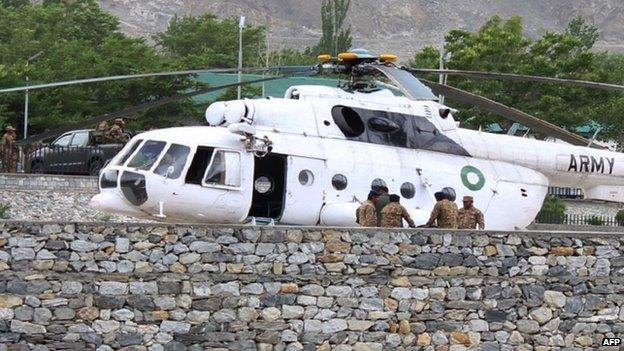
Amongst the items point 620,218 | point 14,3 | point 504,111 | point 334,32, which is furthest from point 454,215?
point 14,3

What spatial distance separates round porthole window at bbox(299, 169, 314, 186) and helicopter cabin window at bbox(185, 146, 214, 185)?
1510 millimetres

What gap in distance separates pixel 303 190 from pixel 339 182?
2.24ft

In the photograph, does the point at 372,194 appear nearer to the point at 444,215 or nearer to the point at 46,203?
the point at 444,215

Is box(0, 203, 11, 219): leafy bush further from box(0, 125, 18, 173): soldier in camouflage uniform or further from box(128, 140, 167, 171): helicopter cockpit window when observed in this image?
box(128, 140, 167, 171): helicopter cockpit window

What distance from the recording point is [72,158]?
3719cm

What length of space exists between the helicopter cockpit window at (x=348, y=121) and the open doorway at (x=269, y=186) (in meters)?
1.42

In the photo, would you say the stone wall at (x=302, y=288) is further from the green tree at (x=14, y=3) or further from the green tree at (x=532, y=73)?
the green tree at (x=14, y=3)

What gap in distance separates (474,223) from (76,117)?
28.6 m

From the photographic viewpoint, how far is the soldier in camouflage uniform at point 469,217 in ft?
69.7

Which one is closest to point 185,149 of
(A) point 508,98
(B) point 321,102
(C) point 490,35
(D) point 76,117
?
(B) point 321,102

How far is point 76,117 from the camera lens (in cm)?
4778

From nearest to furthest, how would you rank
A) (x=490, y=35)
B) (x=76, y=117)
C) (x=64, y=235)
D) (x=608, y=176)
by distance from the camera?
(x=64, y=235) < (x=608, y=176) < (x=76, y=117) < (x=490, y=35)

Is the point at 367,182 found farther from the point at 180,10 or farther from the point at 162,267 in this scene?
the point at 180,10

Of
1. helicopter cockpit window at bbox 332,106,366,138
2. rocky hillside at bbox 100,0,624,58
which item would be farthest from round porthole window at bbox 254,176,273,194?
rocky hillside at bbox 100,0,624,58
